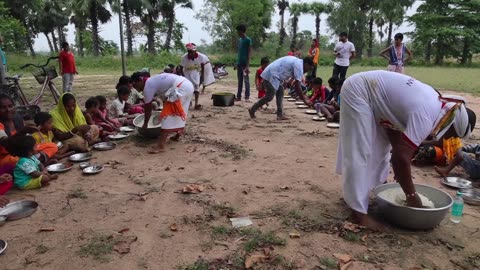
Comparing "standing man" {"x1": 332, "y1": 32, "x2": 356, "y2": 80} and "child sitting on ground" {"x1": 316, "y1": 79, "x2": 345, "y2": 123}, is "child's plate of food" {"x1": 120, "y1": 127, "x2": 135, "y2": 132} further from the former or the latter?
"standing man" {"x1": 332, "y1": 32, "x2": 356, "y2": 80}

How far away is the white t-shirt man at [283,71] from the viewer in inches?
253

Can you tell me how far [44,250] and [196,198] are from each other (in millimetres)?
1329

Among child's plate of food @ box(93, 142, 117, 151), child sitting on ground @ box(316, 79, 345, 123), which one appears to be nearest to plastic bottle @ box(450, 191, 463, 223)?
child sitting on ground @ box(316, 79, 345, 123)

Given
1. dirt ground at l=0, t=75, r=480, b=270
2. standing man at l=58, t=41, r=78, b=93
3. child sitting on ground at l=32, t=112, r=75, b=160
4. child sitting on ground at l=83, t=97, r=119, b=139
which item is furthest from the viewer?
standing man at l=58, t=41, r=78, b=93

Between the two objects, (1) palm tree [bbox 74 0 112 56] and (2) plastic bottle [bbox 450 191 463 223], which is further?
(1) palm tree [bbox 74 0 112 56]

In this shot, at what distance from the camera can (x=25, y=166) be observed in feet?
11.9

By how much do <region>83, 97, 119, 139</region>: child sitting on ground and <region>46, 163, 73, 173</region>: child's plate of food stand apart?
1.32 m

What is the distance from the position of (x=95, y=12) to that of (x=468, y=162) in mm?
26381

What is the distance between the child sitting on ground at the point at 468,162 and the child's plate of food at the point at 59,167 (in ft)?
14.1

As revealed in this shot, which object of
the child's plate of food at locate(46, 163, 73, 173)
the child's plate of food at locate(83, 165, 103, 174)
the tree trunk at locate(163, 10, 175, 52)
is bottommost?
the child's plate of food at locate(83, 165, 103, 174)

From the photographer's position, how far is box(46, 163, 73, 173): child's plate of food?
4.09 meters

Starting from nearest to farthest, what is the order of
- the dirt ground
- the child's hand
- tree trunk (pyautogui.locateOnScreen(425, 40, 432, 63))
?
the dirt ground
the child's hand
tree trunk (pyautogui.locateOnScreen(425, 40, 432, 63))

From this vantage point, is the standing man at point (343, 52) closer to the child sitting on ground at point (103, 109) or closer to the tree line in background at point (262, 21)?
the child sitting on ground at point (103, 109)

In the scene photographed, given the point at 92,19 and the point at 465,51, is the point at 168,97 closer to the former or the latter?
the point at 92,19
